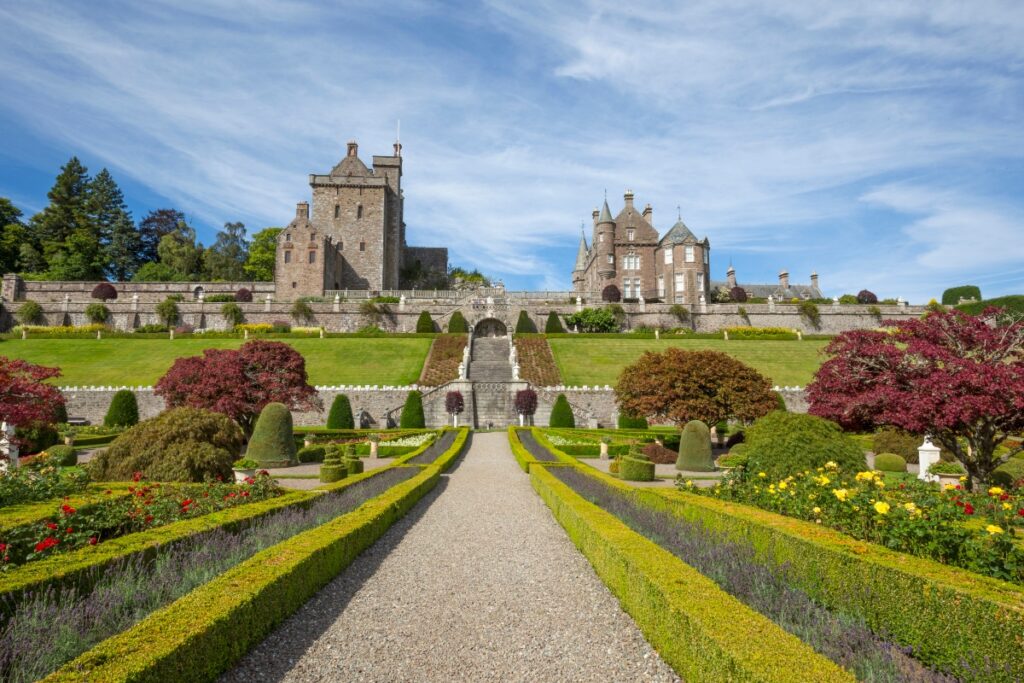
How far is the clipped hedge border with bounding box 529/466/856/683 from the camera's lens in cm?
373

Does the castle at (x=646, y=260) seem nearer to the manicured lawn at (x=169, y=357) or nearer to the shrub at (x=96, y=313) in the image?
the manicured lawn at (x=169, y=357)

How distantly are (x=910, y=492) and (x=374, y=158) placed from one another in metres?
76.5

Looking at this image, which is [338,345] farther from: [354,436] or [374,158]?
[374,158]

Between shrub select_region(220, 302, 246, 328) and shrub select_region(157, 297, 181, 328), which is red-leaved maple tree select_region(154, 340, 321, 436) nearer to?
shrub select_region(220, 302, 246, 328)

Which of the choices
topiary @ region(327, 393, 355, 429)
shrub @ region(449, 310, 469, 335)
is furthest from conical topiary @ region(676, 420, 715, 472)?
shrub @ region(449, 310, 469, 335)

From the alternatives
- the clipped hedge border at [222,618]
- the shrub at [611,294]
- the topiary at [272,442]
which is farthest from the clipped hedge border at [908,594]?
the shrub at [611,294]

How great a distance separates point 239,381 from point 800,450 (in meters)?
23.5

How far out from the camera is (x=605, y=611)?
6.45 m

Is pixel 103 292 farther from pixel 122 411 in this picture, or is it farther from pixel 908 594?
pixel 908 594

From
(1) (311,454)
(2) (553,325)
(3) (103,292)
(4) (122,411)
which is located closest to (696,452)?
(1) (311,454)

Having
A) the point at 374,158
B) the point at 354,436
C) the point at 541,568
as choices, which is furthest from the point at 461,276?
the point at 541,568

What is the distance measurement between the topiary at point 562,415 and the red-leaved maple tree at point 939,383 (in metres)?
19.5

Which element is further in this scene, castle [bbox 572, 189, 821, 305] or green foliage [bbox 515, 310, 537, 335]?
castle [bbox 572, 189, 821, 305]

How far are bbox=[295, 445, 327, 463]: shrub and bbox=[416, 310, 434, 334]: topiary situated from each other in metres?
32.6
